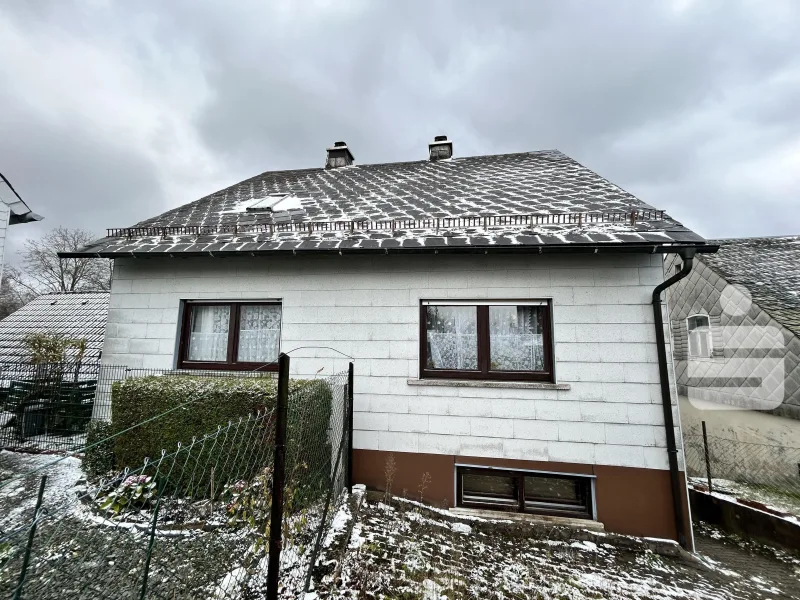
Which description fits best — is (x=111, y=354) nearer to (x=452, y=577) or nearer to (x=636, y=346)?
(x=452, y=577)

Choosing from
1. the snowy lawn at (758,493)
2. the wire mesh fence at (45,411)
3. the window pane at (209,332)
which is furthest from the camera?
the wire mesh fence at (45,411)

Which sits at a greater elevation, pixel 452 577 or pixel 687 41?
pixel 687 41

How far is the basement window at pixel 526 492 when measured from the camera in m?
4.36

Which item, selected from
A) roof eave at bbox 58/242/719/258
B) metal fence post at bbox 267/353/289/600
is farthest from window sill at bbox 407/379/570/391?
metal fence post at bbox 267/353/289/600

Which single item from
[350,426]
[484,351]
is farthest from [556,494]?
[350,426]

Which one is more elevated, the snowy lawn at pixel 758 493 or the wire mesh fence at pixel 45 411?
the wire mesh fence at pixel 45 411

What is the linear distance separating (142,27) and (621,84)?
1424 cm

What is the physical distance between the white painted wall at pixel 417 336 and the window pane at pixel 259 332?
227 millimetres

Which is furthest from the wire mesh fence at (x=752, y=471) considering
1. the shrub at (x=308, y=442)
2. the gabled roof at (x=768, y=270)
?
the shrub at (x=308, y=442)

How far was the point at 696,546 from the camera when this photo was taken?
179 inches

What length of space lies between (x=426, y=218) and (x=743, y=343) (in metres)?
6.98

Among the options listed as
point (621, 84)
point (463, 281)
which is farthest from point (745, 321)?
point (621, 84)

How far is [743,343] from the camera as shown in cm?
696

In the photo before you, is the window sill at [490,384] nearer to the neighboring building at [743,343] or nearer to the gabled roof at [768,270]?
the neighboring building at [743,343]
